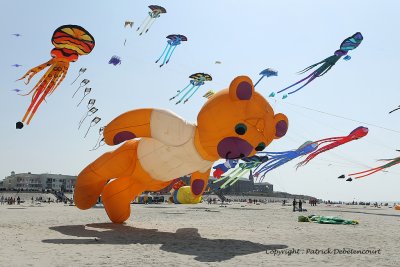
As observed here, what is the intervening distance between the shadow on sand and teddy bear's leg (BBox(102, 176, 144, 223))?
2.98 ft

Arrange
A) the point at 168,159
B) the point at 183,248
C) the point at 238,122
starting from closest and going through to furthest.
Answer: the point at 183,248, the point at 238,122, the point at 168,159

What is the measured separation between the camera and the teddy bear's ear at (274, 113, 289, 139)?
13.2 meters

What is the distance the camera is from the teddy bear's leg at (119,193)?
1627cm

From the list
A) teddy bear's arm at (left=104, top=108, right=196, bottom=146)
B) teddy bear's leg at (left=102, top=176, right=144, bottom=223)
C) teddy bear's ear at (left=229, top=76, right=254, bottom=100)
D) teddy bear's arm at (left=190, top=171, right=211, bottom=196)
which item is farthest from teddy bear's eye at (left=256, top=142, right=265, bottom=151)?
teddy bear's leg at (left=102, top=176, right=144, bottom=223)

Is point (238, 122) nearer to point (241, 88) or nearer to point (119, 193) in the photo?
point (241, 88)

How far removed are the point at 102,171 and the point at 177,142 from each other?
361cm

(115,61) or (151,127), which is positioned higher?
(115,61)

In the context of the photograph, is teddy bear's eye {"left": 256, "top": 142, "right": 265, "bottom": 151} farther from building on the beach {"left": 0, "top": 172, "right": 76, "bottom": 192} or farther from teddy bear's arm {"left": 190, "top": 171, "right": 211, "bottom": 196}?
building on the beach {"left": 0, "top": 172, "right": 76, "bottom": 192}

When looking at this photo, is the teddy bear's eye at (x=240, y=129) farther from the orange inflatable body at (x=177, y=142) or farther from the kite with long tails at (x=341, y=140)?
the kite with long tails at (x=341, y=140)

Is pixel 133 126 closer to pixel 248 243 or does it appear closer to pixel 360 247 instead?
pixel 248 243

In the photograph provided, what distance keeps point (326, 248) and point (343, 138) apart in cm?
893

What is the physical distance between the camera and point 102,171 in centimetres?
1512

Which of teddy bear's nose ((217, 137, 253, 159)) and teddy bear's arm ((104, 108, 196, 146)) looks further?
teddy bear's arm ((104, 108, 196, 146))

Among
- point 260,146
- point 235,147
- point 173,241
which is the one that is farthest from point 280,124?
point 173,241
